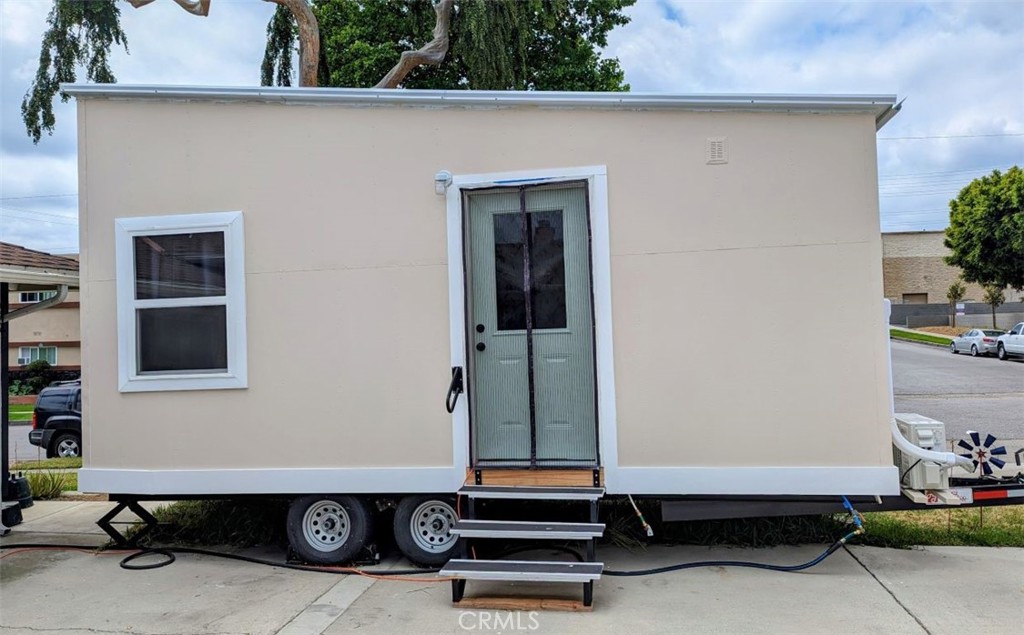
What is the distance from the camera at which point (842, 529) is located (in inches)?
208

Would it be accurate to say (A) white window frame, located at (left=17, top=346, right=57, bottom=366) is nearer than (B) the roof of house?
No

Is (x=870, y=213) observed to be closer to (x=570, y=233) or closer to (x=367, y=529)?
(x=570, y=233)

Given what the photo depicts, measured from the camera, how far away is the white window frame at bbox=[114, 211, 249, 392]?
4.88 m

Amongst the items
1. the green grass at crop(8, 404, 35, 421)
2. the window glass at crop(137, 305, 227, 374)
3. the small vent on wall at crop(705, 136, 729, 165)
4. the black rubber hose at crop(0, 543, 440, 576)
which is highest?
the small vent on wall at crop(705, 136, 729, 165)

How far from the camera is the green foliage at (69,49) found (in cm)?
1249

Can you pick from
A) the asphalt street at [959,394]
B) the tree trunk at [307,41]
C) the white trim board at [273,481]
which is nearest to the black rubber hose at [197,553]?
the white trim board at [273,481]

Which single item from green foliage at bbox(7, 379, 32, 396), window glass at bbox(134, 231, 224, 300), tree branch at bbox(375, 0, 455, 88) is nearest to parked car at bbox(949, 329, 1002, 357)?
tree branch at bbox(375, 0, 455, 88)

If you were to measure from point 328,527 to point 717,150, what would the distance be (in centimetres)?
366

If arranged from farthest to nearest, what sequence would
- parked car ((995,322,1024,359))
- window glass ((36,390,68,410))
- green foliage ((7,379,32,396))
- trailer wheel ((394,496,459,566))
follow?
green foliage ((7,379,32,396)) → parked car ((995,322,1024,359)) → window glass ((36,390,68,410)) → trailer wheel ((394,496,459,566))

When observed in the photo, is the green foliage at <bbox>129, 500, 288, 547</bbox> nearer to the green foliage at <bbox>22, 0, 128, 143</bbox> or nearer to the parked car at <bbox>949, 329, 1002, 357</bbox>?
the green foliage at <bbox>22, 0, 128, 143</bbox>

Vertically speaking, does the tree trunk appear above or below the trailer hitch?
above

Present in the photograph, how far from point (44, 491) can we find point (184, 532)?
9.03 feet

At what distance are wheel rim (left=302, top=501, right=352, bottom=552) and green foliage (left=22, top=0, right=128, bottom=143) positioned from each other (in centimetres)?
1129

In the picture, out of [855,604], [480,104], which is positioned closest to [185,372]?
[480,104]
